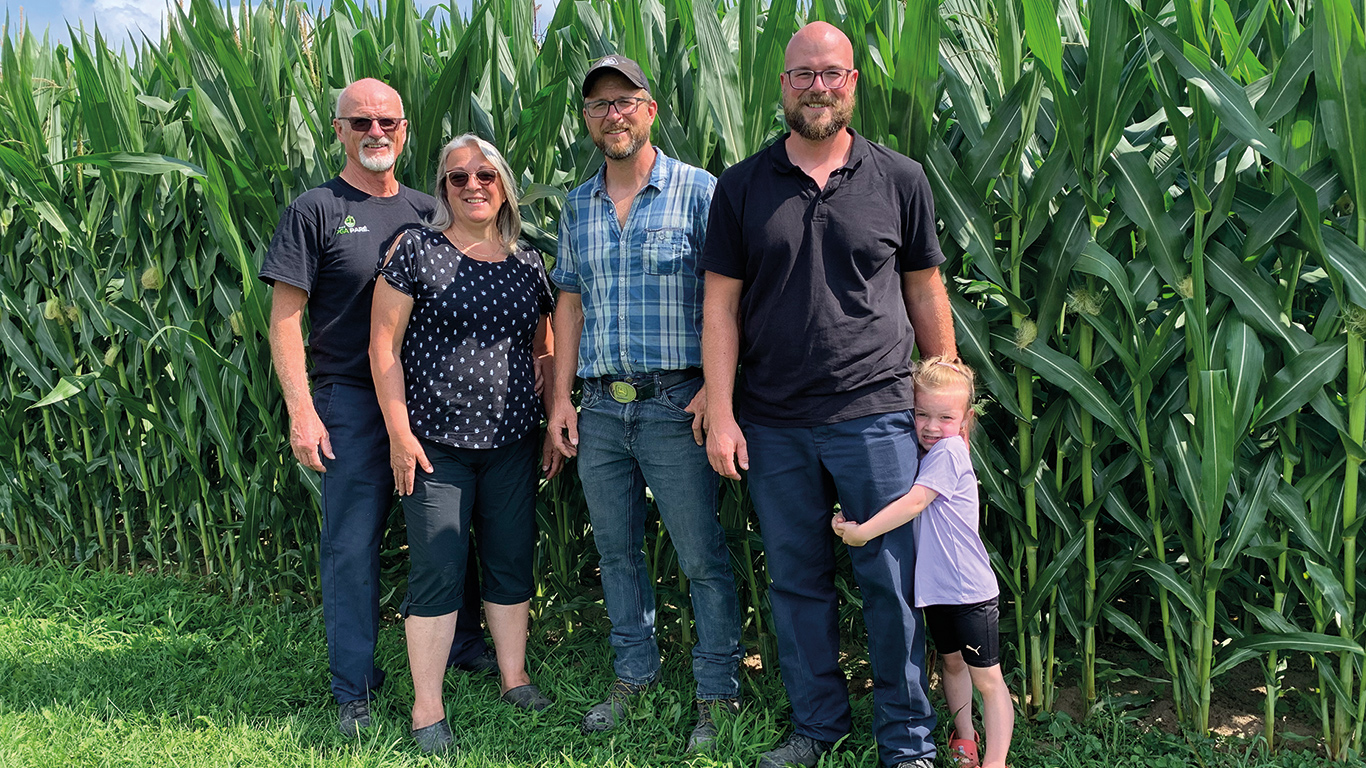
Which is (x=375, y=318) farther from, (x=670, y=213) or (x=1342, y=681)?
(x=1342, y=681)

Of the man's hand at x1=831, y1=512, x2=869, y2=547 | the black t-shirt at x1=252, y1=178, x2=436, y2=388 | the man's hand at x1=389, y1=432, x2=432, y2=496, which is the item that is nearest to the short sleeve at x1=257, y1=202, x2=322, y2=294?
the black t-shirt at x1=252, y1=178, x2=436, y2=388

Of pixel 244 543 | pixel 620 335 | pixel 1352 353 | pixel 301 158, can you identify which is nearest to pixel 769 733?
pixel 620 335

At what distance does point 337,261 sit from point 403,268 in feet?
0.99

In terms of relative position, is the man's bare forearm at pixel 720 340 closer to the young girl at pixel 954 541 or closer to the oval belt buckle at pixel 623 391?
the oval belt buckle at pixel 623 391

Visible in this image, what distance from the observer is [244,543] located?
3373 millimetres

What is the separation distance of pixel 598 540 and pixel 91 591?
253cm

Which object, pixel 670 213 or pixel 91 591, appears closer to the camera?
pixel 670 213

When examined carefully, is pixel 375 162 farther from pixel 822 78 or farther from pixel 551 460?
pixel 822 78

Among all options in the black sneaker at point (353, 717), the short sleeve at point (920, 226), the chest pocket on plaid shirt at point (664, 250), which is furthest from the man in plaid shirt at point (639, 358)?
the black sneaker at point (353, 717)

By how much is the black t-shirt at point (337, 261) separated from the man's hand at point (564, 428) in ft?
1.87

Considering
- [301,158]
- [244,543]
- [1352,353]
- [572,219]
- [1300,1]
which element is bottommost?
[244,543]

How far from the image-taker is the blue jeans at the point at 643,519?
7.85ft

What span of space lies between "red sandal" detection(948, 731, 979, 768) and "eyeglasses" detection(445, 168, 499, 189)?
1.99m

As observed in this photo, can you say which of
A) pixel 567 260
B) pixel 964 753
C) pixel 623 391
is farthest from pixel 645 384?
pixel 964 753
